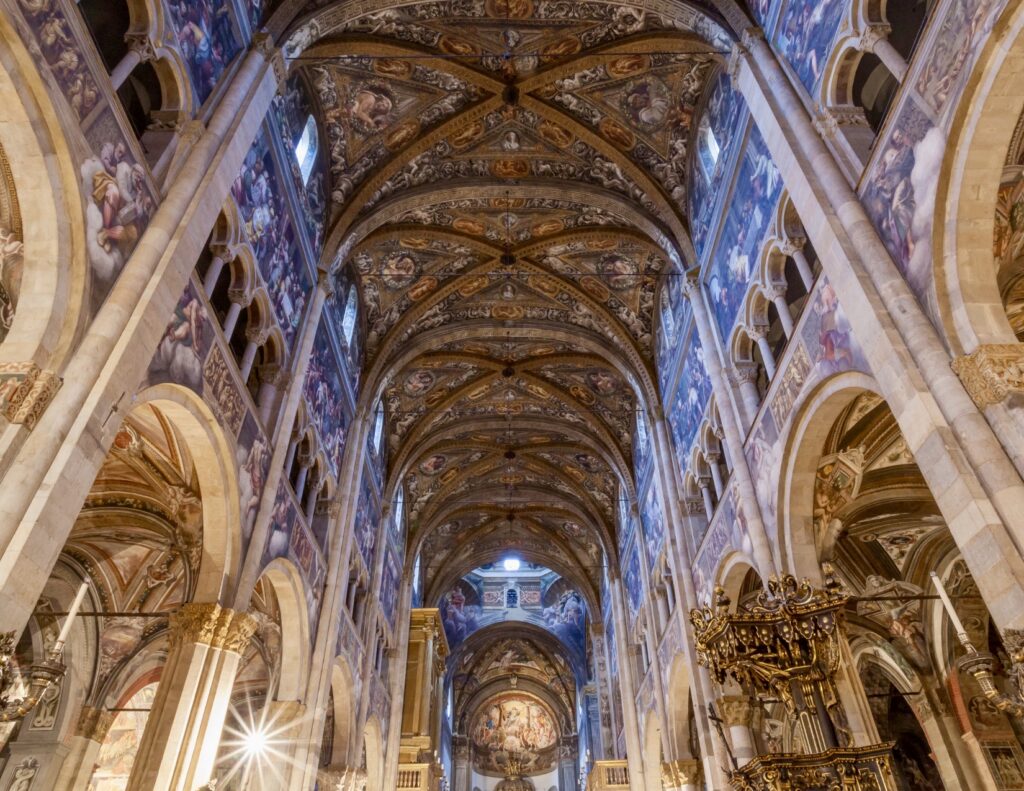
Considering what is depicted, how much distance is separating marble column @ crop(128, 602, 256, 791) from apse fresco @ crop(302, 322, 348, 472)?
216 inches

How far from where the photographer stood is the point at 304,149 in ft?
45.9

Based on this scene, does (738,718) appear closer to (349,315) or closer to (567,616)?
(349,315)

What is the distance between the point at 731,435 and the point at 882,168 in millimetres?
5197

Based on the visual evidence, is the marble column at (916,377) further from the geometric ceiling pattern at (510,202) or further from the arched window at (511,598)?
the arched window at (511,598)

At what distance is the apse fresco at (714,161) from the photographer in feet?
41.8

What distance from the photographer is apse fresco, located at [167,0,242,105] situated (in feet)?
30.1

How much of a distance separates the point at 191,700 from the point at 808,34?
11.6 m

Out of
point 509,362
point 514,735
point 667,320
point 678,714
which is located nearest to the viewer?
point 678,714

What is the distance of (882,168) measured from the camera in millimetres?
7773

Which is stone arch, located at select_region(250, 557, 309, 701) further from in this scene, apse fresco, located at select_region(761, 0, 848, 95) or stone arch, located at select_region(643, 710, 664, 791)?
stone arch, located at select_region(643, 710, 664, 791)

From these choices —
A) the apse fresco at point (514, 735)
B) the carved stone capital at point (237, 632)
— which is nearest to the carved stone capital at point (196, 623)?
the carved stone capital at point (237, 632)

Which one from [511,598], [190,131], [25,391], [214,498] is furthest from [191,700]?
[511,598]

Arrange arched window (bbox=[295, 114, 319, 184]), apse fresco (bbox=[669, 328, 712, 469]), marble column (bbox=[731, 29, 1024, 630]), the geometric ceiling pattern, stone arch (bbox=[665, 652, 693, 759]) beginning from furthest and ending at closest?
stone arch (bbox=[665, 652, 693, 759]), apse fresco (bbox=[669, 328, 712, 469]), arched window (bbox=[295, 114, 319, 184]), the geometric ceiling pattern, marble column (bbox=[731, 29, 1024, 630])

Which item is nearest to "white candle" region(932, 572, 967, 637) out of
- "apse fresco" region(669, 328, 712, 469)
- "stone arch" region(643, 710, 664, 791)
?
"apse fresco" region(669, 328, 712, 469)
